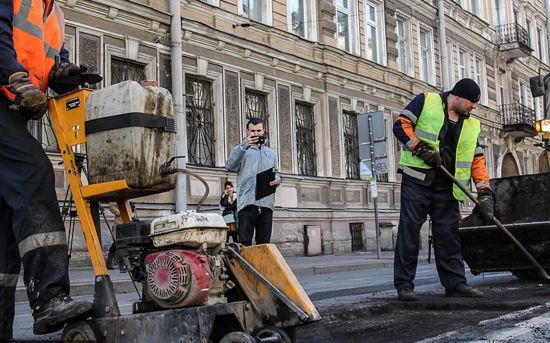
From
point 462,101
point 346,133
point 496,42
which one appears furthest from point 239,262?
point 496,42

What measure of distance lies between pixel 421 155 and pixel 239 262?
8.51ft

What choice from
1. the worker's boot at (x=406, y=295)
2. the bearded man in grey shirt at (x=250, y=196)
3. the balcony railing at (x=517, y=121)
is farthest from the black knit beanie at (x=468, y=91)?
the balcony railing at (x=517, y=121)

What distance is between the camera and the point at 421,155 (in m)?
5.61

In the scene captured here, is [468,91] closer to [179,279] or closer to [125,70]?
[179,279]

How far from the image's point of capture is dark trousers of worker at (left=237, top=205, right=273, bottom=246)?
6.79m

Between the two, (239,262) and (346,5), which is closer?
(239,262)

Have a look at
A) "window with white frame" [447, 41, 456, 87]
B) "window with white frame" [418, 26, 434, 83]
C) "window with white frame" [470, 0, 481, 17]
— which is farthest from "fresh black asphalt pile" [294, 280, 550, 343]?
"window with white frame" [470, 0, 481, 17]

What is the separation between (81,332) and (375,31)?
2133 cm

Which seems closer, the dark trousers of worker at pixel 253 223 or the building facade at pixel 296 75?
the dark trousers of worker at pixel 253 223

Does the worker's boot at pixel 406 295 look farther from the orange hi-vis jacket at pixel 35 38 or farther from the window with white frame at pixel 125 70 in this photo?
the window with white frame at pixel 125 70

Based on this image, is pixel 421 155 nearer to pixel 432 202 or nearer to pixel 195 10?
pixel 432 202

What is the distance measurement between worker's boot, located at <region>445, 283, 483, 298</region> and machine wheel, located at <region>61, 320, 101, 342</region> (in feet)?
10.8

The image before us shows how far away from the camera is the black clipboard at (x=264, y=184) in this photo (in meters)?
6.81

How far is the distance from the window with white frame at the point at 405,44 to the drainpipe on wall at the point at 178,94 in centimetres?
1190
